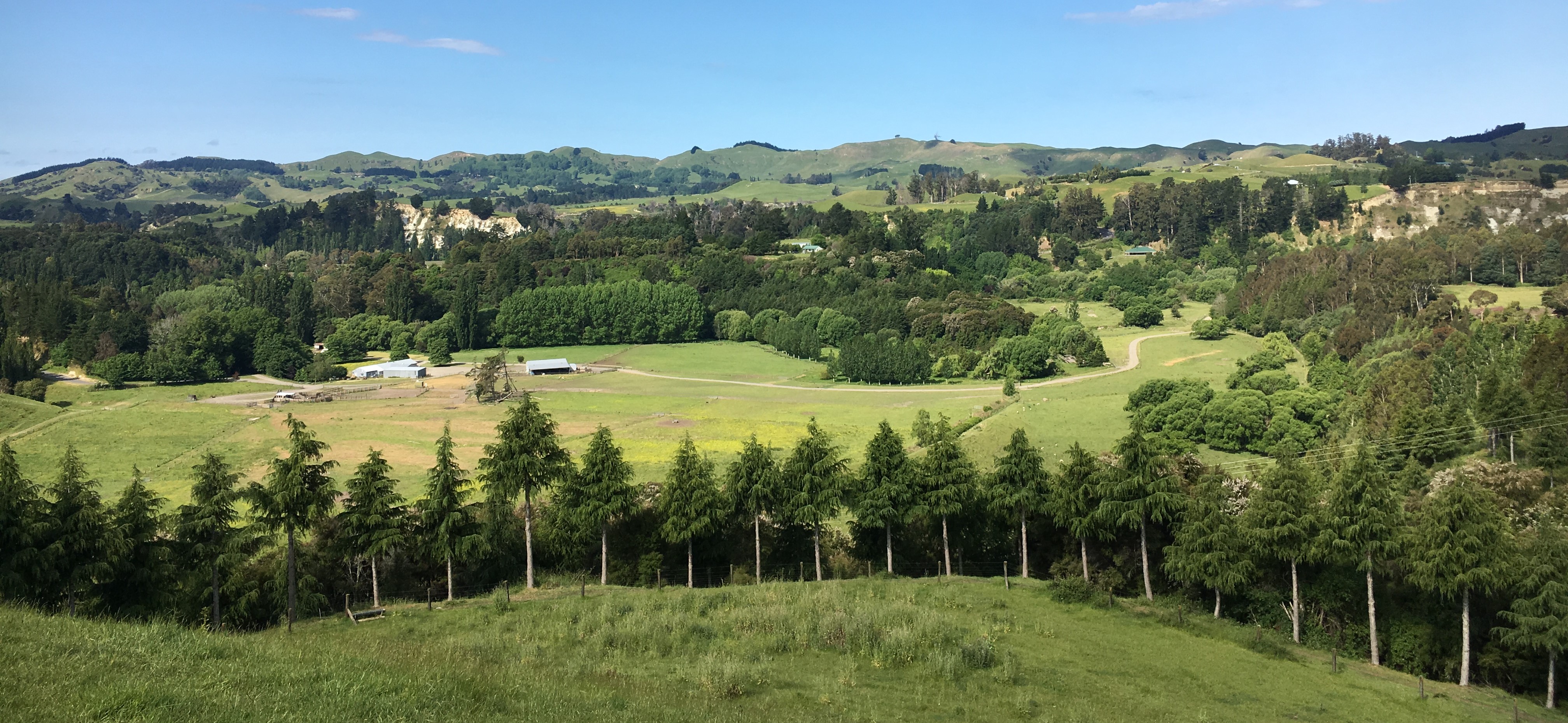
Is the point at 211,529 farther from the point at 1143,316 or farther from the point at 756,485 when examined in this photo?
the point at 1143,316

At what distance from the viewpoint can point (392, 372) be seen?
109m

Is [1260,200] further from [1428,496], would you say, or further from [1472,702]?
[1472,702]

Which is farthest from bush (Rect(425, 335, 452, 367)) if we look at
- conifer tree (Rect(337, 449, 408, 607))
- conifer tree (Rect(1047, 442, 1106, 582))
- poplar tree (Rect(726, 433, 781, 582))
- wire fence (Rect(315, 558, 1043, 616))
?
conifer tree (Rect(1047, 442, 1106, 582))

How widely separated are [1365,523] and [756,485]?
19.5 meters

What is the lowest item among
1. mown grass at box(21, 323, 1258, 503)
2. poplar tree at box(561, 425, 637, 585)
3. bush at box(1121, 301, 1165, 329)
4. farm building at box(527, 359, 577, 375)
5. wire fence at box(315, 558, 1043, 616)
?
wire fence at box(315, 558, 1043, 616)

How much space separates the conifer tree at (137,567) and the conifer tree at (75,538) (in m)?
0.34

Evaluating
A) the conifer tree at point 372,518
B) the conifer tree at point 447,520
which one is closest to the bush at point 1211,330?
the conifer tree at point 447,520

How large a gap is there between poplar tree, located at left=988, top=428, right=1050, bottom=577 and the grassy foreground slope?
2.86 m

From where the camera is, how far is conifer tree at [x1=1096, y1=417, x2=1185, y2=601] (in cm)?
3481

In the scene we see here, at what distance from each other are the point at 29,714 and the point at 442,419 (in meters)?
67.1

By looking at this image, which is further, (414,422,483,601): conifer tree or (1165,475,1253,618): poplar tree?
(414,422,483,601): conifer tree

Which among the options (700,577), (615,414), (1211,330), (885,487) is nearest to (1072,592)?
(885,487)

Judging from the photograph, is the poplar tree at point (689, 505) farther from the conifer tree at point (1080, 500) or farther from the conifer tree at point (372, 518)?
the conifer tree at point (1080, 500)

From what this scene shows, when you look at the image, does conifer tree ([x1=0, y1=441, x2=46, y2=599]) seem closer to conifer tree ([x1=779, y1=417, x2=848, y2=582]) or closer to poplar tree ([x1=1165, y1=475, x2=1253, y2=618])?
conifer tree ([x1=779, y1=417, x2=848, y2=582])
